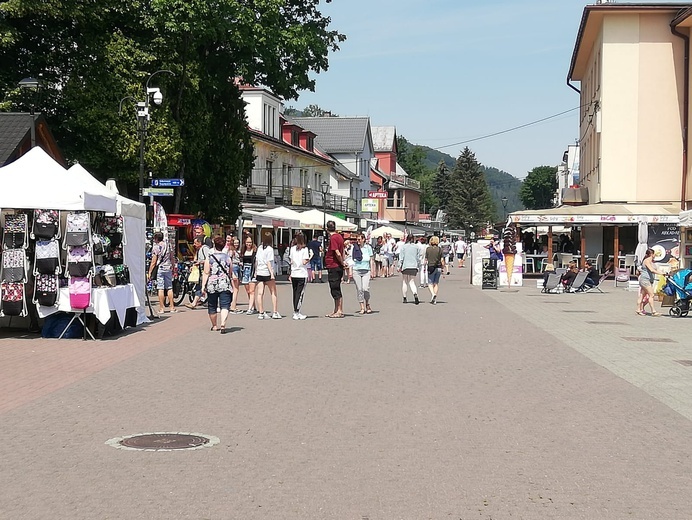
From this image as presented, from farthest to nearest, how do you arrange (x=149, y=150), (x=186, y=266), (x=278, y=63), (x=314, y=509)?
(x=278, y=63)
(x=149, y=150)
(x=186, y=266)
(x=314, y=509)

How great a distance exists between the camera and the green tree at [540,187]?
16512 centimetres

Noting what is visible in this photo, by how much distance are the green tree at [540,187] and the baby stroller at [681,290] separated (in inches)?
5669

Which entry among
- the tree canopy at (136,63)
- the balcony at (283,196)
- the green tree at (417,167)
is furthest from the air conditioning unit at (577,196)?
the green tree at (417,167)

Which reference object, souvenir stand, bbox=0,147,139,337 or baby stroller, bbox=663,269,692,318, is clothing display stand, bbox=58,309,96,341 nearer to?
souvenir stand, bbox=0,147,139,337

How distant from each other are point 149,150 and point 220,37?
461cm

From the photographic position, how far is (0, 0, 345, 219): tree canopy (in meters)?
31.5

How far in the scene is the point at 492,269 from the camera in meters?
33.3

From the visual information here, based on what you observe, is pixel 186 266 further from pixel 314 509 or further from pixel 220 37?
pixel 314 509

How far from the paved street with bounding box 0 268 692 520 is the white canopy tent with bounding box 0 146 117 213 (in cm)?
215

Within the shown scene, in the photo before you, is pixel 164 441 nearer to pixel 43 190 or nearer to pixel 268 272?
pixel 43 190

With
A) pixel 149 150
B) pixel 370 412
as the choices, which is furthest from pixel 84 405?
pixel 149 150

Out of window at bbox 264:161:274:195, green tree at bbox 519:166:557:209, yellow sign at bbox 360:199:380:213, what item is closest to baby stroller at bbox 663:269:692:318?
window at bbox 264:161:274:195

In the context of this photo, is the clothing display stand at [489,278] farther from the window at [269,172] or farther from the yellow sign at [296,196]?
the yellow sign at [296,196]

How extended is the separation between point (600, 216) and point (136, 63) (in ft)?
60.5
